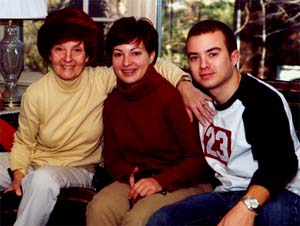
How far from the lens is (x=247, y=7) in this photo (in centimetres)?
618

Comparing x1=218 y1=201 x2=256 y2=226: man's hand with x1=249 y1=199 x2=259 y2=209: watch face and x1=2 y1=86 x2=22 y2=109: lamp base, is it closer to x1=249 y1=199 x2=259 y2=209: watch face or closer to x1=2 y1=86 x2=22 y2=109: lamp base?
x1=249 y1=199 x2=259 y2=209: watch face

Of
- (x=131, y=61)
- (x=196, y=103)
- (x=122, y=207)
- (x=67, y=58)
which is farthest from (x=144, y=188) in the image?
(x=67, y=58)

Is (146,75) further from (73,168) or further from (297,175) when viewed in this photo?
(297,175)

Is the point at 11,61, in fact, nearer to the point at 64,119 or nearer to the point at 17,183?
the point at 64,119

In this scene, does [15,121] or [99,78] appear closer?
[99,78]

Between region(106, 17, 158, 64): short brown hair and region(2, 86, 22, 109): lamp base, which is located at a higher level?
region(106, 17, 158, 64): short brown hair

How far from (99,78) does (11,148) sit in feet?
1.59

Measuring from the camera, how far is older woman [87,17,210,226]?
1914 millimetres

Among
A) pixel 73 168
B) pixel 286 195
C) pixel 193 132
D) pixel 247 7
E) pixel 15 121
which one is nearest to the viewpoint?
pixel 286 195

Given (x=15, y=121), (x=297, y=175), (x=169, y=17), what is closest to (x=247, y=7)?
(x=169, y=17)

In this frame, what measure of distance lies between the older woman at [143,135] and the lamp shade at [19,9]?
0.65m

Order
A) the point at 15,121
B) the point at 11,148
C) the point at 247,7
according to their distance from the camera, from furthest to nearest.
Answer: the point at 247,7
the point at 15,121
the point at 11,148

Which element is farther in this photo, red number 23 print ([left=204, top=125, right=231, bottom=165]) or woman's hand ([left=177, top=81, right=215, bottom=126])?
woman's hand ([left=177, top=81, right=215, bottom=126])

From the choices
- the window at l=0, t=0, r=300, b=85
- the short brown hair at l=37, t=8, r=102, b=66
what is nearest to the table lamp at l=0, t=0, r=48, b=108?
the short brown hair at l=37, t=8, r=102, b=66
